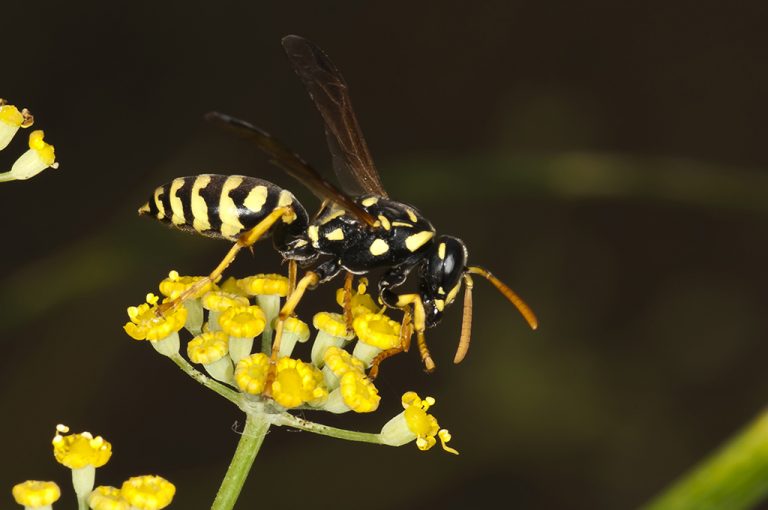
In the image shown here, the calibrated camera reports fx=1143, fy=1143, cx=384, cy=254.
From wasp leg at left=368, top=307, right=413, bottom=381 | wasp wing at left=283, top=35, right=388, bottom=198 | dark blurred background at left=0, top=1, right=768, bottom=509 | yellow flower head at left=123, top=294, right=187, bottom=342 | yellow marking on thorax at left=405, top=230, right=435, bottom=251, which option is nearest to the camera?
yellow flower head at left=123, top=294, right=187, bottom=342

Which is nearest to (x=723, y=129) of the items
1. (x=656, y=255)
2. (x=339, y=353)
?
(x=656, y=255)

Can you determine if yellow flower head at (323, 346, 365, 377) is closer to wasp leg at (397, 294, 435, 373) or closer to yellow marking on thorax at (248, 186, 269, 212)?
wasp leg at (397, 294, 435, 373)

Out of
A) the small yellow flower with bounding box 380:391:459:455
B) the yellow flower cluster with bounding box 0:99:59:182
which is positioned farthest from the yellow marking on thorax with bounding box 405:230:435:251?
the yellow flower cluster with bounding box 0:99:59:182

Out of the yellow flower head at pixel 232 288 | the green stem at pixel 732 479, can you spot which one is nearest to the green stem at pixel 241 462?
the yellow flower head at pixel 232 288

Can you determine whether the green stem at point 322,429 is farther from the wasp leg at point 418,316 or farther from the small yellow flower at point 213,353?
the wasp leg at point 418,316

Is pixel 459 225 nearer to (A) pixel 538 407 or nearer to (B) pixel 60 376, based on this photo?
(A) pixel 538 407

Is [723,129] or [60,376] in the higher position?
[723,129]
